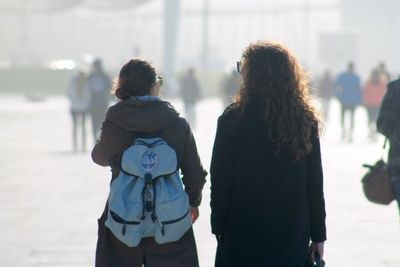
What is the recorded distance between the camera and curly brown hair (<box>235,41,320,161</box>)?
16.4 feet

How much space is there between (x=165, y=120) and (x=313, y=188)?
0.77 meters

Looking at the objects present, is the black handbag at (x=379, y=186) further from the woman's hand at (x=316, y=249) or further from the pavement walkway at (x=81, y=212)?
the woman's hand at (x=316, y=249)

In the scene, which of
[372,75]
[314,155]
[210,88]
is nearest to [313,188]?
[314,155]

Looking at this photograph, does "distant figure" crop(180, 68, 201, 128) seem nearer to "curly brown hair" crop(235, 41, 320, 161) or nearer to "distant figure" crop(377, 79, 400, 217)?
"distant figure" crop(377, 79, 400, 217)

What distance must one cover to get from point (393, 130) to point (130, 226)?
2.31 metres

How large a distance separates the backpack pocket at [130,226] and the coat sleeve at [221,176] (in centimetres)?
37

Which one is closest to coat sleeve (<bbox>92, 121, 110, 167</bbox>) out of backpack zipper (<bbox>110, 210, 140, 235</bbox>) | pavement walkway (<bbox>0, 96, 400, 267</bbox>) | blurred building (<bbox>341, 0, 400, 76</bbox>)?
backpack zipper (<bbox>110, 210, 140, 235</bbox>)

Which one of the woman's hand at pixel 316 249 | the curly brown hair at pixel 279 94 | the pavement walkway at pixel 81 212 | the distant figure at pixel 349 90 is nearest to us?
the curly brown hair at pixel 279 94

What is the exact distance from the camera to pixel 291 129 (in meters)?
5.01

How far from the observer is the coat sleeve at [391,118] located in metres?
7.01

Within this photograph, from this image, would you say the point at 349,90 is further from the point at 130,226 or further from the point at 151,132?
the point at 130,226

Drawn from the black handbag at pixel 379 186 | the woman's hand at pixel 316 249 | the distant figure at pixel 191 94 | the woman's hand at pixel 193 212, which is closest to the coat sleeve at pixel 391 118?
the black handbag at pixel 379 186

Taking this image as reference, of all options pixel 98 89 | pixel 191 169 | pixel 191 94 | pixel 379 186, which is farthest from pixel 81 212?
→ pixel 191 94

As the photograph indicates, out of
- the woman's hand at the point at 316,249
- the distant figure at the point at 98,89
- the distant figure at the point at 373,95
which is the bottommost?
the distant figure at the point at 373,95
